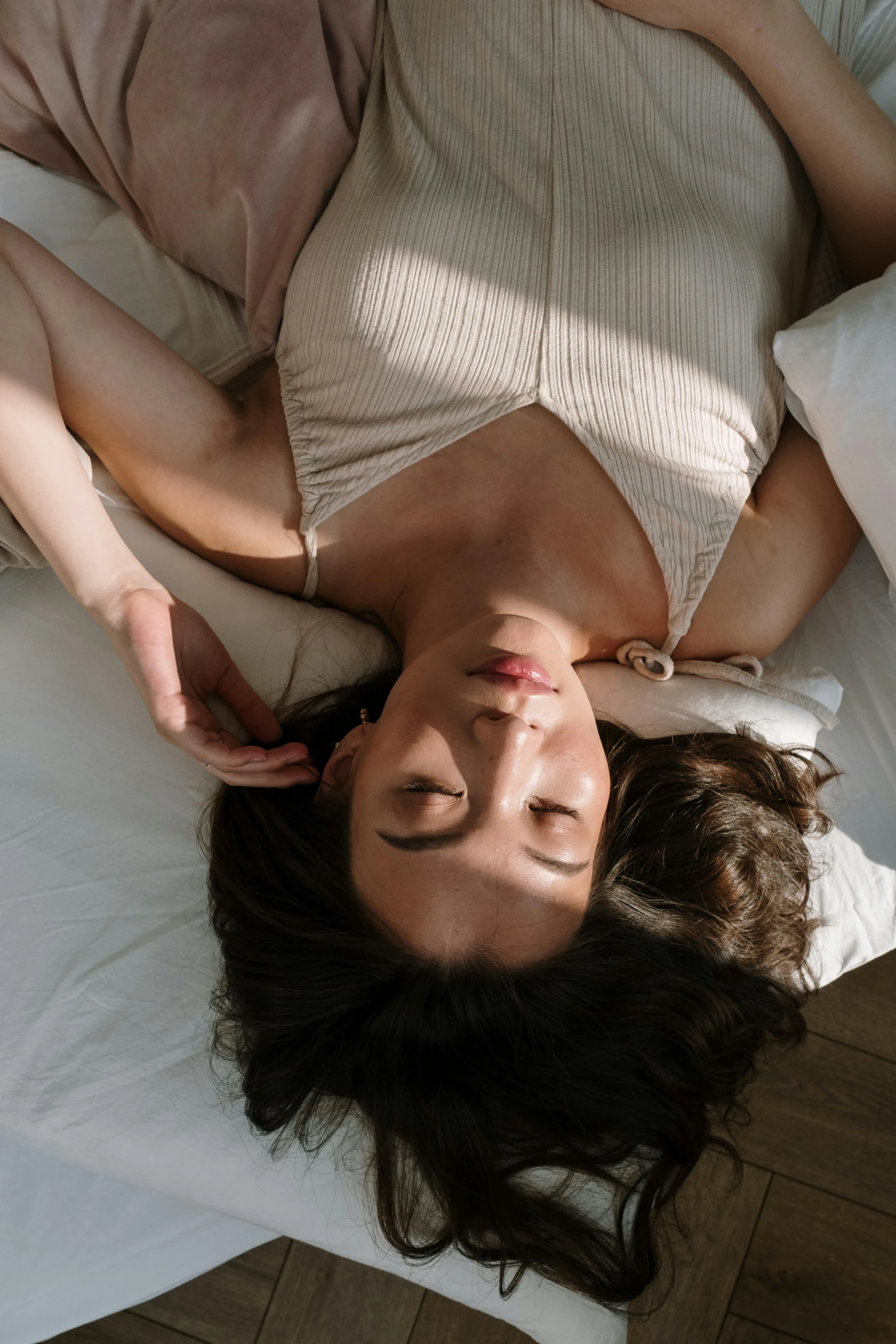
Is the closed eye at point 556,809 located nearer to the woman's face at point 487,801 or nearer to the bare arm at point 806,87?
the woman's face at point 487,801

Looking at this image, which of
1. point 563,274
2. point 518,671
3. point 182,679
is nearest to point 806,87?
point 563,274

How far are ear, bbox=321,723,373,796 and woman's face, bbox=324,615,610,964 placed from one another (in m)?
0.11

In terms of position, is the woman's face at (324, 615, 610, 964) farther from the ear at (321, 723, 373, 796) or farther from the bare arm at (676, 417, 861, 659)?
the bare arm at (676, 417, 861, 659)

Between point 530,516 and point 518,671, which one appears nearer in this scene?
point 518,671

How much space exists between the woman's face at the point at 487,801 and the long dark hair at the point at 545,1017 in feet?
0.19

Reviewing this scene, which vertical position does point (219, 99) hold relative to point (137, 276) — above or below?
above

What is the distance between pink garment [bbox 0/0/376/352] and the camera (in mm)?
1176

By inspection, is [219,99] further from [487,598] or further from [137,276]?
[487,598]

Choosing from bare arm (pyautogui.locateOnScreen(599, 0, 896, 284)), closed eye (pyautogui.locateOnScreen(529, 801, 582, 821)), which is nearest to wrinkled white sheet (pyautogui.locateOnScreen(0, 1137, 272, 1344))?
closed eye (pyautogui.locateOnScreen(529, 801, 582, 821))

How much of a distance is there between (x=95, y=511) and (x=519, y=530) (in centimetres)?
50

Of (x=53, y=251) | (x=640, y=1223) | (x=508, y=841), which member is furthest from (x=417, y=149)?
(x=640, y=1223)

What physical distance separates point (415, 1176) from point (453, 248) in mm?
1049

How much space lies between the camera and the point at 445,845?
896 mm

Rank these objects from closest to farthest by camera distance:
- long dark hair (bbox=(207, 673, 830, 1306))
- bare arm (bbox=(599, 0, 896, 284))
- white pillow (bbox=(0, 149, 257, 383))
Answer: long dark hair (bbox=(207, 673, 830, 1306)), bare arm (bbox=(599, 0, 896, 284)), white pillow (bbox=(0, 149, 257, 383))
